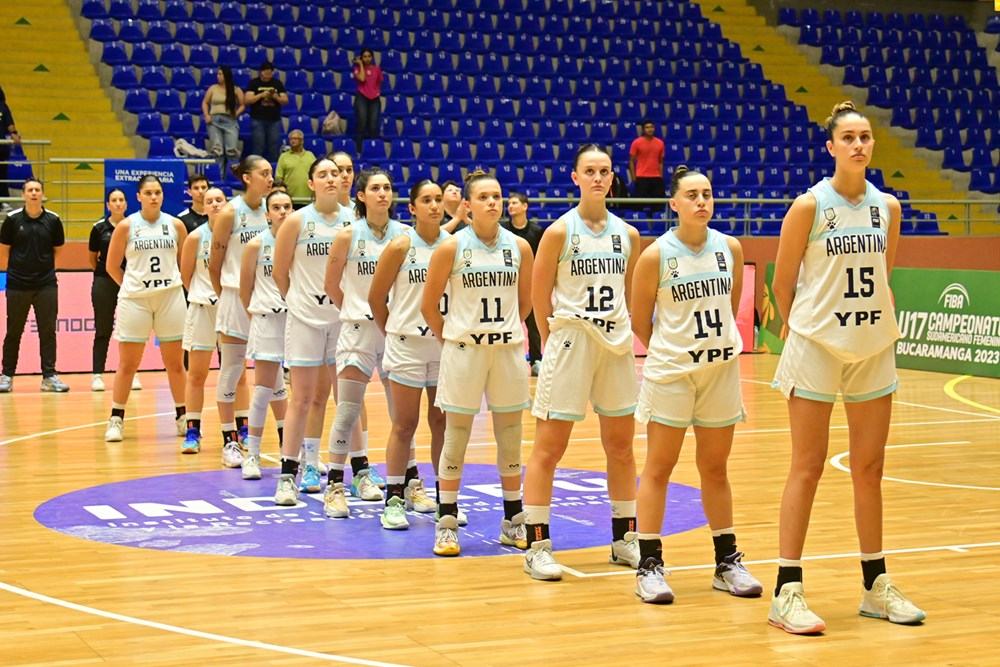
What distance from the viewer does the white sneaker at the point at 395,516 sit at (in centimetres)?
765

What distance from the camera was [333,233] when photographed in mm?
8422

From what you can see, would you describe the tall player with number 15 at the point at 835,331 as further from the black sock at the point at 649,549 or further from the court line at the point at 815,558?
the court line at the point at 815,558

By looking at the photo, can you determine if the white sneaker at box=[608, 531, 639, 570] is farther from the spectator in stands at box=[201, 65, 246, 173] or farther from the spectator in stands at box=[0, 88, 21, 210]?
the spectator in stands at box=[201, 65, 246, 173]

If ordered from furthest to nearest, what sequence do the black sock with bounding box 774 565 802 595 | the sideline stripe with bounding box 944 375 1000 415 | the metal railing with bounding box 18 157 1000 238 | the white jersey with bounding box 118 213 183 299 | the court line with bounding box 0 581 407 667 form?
the metal railing with bounding box 18 157 1000 238
the sideline stripe with bounding box 944 375 1000 415
the white jersey with bounding box 118 213 183 299
the black sock with bounding box 774 565 802 595
the court line with bounding box 0 581 407 667

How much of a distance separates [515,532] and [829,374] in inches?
90.0

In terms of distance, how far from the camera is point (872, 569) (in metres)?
5.71

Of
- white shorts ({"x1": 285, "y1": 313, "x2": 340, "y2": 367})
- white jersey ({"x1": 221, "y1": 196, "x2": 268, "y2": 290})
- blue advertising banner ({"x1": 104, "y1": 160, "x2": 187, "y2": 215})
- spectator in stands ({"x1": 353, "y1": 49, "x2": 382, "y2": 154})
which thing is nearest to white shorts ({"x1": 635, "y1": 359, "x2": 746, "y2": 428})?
white shorts ({"x1": 285, "y1": 313, "x2": 340, "y2": 367})

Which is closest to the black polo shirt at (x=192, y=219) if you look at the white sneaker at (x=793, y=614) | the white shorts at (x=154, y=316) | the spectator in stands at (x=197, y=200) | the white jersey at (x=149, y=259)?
the spectator in stands at (x=197, y=200)

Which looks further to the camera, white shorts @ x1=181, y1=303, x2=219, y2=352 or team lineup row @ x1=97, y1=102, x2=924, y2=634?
white shorts @ x1=181, y1=303, x2=219, y2=352

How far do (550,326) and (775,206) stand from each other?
1618cm

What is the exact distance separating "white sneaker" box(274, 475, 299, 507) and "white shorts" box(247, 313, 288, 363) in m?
0.91

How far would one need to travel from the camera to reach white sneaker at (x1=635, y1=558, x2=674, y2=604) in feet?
19.7

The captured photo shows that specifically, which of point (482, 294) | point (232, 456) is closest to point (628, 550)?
point (482, 294)

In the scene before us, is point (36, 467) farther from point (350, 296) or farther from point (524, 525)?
point (524, 525)
